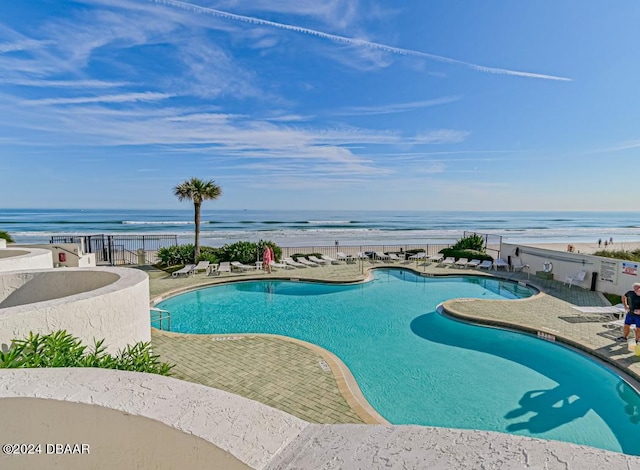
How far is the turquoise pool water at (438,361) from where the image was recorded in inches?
189

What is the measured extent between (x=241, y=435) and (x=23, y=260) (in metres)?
7.51

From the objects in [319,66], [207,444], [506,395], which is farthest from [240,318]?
[319,66]

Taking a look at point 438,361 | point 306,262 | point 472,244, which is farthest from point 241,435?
point 472,244

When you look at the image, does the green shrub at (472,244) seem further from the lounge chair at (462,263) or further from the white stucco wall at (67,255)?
Result: the white stucco wall at (67,255)

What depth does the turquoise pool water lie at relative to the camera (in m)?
4.81

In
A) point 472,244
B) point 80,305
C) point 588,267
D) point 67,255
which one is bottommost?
point 588,267

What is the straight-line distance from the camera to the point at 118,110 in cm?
1939

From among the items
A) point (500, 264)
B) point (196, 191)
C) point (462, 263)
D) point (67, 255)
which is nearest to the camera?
point (67, 255)

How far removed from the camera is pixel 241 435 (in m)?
1.24

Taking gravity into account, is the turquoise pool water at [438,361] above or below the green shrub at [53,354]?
below

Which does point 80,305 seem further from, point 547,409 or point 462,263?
point 462,263

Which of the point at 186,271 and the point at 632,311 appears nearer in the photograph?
the point at 632,311

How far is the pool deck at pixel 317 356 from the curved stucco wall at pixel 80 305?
1443mm

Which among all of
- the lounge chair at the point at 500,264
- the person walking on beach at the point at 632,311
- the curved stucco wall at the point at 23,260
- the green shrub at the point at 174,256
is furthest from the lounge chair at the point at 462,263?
the curved stucco wall at the point at 23,260
